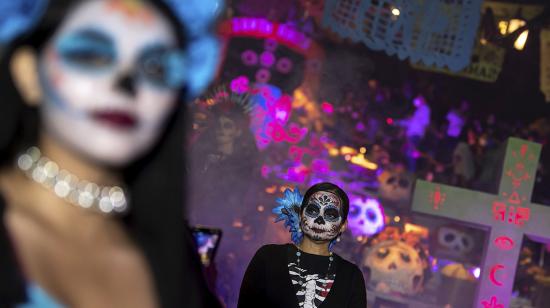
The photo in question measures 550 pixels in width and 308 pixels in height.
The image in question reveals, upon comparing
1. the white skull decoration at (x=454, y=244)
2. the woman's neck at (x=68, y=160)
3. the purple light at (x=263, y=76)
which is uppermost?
the purple light at (x=263, y=76)

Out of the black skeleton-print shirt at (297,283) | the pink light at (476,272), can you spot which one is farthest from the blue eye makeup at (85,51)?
the pink light at (476,272)

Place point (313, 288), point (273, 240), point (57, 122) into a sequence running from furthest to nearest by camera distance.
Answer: point (273, 240)
point (313, 288)
point (57, 122)

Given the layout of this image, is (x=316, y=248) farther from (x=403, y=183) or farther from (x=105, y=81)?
(x=403, y=183)

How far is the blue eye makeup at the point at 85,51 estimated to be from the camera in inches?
40.7

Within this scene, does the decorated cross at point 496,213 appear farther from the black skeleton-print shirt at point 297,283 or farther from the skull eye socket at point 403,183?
the black skeleton-print shirt at point 297,283

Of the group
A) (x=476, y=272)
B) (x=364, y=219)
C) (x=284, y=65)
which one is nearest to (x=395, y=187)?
(x=364, y=219)

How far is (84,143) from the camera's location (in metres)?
1.03

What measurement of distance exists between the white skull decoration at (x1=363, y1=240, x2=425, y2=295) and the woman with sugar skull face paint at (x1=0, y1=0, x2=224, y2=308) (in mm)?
4493

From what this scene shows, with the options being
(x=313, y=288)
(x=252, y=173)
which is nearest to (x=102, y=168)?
(x=313, y=288)

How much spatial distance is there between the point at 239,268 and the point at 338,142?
1.33 m

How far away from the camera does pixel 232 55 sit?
5516 millimetres

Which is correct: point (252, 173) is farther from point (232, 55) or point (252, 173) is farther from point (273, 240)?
point (232, 55)

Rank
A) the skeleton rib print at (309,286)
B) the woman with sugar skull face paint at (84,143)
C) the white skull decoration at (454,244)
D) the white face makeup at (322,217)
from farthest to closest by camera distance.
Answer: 1. the white skull decoration at (454,244)
2. the white face makeup at (322,217)
3. the skeleton rib print at (309,286)
4. the woman with sugar skull face paint at (84,143)

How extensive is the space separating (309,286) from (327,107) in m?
2.63
